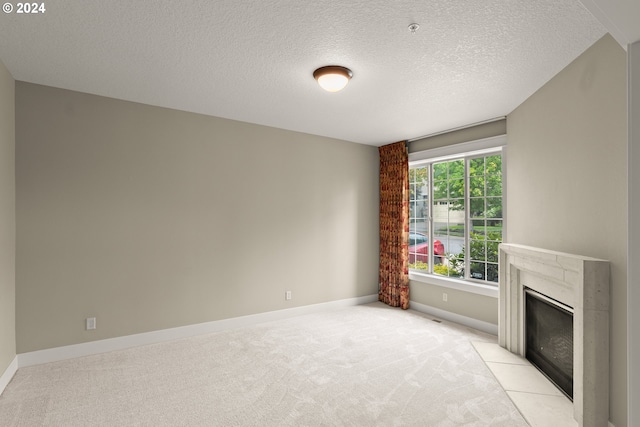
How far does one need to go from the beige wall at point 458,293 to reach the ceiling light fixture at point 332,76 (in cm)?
242

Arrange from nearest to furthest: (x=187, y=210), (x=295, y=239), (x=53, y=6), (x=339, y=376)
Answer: (x=53, y=6) → (x=339, y=376) → (x=187, y=210) → (x=295, y=239)

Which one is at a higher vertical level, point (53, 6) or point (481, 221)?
point (53, 6)

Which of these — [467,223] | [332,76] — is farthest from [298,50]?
[467,223]

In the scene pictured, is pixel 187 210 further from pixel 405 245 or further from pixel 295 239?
pixel 405 245

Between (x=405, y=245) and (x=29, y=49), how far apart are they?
16.6 ft

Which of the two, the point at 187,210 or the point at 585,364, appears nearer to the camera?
the point at 585,364

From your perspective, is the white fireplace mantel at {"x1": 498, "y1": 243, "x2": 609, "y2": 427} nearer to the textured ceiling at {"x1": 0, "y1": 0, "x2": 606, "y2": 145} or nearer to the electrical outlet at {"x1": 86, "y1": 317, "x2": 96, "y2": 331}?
the textured ceiling at {"x1": 0, "y1": 0, "x2": 606, "y2": 145}

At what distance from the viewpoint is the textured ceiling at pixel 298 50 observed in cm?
212

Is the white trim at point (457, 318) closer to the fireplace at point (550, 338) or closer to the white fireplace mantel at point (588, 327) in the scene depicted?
the fireplace at point (550, 338)

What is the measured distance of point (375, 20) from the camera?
221 cm

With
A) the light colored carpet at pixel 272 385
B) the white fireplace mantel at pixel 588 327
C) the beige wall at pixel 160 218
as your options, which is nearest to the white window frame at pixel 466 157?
the light colored carpet at pixel 272 385

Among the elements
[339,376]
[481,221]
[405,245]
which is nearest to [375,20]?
[339,376]

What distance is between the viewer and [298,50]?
103 inches

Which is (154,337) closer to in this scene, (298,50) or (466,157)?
A: (298,50)
